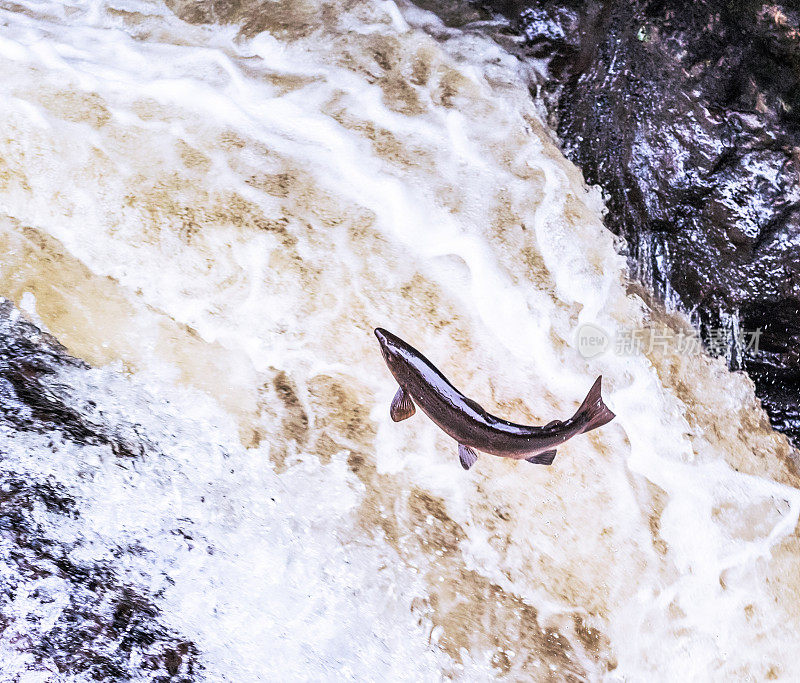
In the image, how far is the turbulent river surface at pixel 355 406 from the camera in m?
2.25

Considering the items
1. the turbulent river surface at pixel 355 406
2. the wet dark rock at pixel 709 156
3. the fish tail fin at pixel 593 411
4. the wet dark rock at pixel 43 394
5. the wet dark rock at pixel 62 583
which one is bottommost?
the wet dark rock at pixel 62 583

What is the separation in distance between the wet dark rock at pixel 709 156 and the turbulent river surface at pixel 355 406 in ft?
0.51

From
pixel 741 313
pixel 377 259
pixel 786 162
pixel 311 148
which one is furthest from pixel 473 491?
pixel 786 162

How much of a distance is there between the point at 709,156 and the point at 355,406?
1726 millimetres

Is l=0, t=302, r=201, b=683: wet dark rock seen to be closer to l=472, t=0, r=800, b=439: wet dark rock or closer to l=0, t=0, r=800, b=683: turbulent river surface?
l=0, t=0, r=800, b=683: turbulent river surface

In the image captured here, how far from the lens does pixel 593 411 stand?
6.38 ft

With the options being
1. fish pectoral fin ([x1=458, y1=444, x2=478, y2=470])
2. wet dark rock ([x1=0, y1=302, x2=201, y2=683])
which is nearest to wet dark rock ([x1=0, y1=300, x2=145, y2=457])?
wet dark rock ([x1=0, y1=302, x2=201, y2=683])

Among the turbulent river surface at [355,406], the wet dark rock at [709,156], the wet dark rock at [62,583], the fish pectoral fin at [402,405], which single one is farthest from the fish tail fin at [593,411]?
the wet dark rock at [62,583]

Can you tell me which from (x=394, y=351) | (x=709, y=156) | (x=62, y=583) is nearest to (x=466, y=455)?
(x=394, y=351)

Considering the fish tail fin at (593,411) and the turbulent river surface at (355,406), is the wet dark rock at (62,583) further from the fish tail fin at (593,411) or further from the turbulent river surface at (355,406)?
the fish tail fin at (593,411)

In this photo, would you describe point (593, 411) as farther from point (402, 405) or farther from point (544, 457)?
point (402, 405)

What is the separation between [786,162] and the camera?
2.39 m

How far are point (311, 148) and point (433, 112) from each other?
21.5 inches

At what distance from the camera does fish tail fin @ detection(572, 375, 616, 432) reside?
6.30ft
